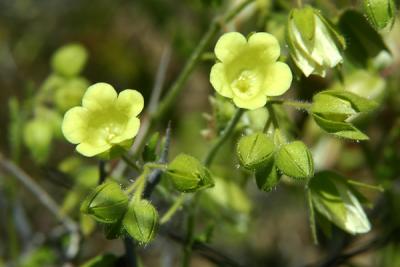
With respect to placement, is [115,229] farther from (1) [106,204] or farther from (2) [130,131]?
(2) [130,131]

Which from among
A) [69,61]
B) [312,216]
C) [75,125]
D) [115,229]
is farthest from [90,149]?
[69,61]

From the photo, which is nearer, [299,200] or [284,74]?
[284,74]

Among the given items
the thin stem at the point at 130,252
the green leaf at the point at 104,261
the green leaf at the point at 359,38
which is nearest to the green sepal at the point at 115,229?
the thin stem at the point at 130,252

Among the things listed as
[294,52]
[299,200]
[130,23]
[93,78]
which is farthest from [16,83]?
[294,52]

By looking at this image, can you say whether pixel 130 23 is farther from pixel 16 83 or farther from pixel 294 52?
pixel 294 52

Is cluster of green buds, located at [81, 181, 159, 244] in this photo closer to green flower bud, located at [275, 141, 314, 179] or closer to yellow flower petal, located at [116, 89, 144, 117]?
yellow flower petal, located at [116, 89, 144, 117]

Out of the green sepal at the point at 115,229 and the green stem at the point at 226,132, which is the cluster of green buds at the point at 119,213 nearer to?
the green sepal at the point at 115,229

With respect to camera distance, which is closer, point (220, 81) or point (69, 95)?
point (220, 81)
